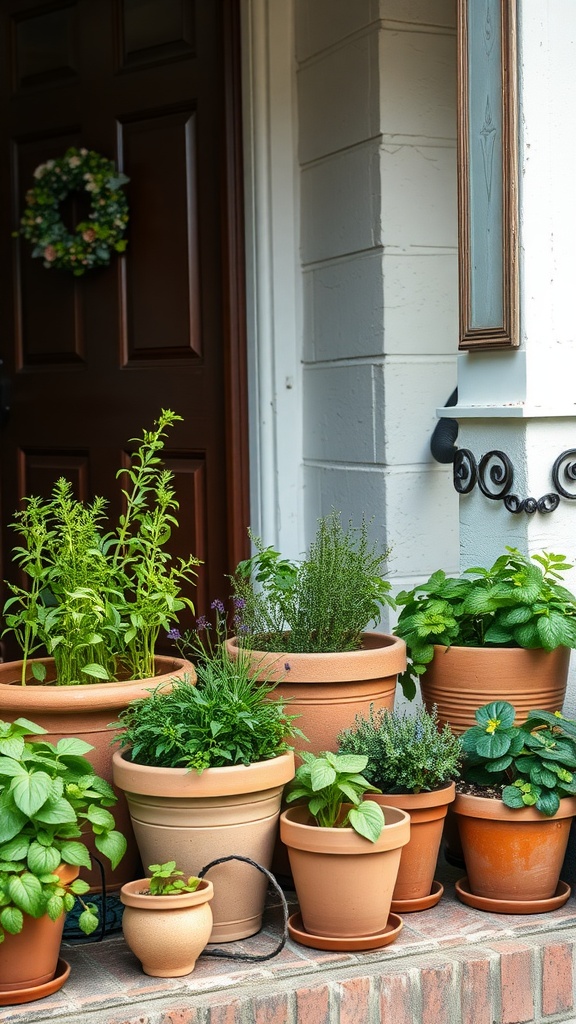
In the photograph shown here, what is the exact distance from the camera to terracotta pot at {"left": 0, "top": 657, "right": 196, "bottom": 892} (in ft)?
6.47

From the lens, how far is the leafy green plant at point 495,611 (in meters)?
2.13

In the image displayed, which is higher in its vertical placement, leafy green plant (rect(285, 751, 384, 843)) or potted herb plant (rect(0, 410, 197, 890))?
potted herb plant (rect(0, 410, 197, 890))

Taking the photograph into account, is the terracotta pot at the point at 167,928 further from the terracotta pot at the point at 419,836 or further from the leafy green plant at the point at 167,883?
the terracotta pot at the point at 419,836

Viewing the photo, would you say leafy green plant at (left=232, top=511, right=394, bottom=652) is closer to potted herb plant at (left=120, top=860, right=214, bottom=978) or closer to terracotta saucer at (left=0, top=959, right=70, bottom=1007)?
potted herb plant at (left=120, top=860, right=214, bottom=978)

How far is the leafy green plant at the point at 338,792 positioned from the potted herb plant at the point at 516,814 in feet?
0.70

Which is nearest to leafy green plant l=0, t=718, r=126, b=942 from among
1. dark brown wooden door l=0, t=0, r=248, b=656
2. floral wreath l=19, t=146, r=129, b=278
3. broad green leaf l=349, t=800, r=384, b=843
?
broad green leaf l=349, t=800, r=384, b=843

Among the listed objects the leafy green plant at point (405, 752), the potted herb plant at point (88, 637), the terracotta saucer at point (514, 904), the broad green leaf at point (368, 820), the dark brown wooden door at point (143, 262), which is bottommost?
the terracotta saucer at point (514, 904)

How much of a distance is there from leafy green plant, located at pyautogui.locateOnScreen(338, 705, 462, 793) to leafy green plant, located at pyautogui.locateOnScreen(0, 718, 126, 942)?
44 cm

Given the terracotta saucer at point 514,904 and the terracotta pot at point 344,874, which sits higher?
the terracotta pot at point 344,874

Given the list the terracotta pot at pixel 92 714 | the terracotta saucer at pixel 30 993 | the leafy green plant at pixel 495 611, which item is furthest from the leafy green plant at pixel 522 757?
the terracotta saucer at pixel 30 993

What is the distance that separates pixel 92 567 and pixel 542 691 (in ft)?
2.83

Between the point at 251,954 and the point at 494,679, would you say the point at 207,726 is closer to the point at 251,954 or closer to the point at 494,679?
the point at 251,954

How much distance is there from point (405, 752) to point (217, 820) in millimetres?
343

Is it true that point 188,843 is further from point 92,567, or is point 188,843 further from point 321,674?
point 92,567
